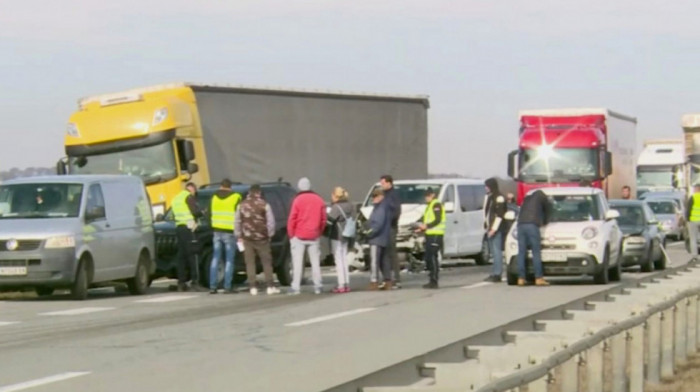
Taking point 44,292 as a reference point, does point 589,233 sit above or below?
above

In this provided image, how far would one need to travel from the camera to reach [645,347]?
12.9 metres

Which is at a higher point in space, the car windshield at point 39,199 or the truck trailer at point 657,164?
the truck trailer at point 657,164

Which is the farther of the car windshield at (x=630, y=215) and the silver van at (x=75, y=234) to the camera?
the car windshield at (x=630, y=215)

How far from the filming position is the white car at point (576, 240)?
27.8 metres

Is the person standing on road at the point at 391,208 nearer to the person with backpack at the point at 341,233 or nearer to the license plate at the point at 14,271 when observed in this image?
the person with backpack at the point at 341,233

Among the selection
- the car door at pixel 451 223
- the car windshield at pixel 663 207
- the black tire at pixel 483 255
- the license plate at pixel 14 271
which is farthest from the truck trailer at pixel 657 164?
the license plate at pixel 14 271

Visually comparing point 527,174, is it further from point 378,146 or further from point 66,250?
point 66,250

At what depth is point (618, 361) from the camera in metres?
11.6

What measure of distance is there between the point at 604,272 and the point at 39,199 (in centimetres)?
922

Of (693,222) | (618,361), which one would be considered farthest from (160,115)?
(618,361)

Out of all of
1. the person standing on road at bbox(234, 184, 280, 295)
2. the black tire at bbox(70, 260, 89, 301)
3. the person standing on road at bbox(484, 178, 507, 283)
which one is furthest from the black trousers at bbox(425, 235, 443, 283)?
the black tire at bbox(70, 260, 89, 301)

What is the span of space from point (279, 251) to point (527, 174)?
1592cm

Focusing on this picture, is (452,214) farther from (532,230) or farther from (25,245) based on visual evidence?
(25,245)

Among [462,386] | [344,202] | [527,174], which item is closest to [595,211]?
[344,202]
